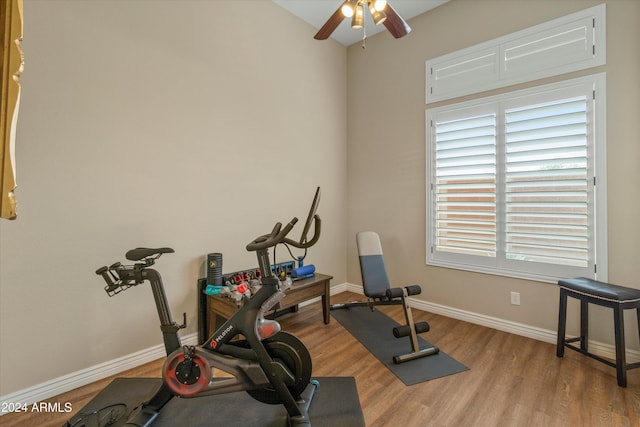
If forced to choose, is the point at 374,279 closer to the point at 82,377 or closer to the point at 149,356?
the point at 149,356

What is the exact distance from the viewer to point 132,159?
238cm

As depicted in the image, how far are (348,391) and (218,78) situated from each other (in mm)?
2905

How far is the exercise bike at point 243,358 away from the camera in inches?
66.0

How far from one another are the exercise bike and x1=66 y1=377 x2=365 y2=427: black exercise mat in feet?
0.30

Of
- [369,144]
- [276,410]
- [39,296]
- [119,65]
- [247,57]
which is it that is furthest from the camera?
[369,144]

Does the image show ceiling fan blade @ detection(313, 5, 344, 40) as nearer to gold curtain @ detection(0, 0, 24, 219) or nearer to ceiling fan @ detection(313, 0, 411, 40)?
ceiling fan @ detection(313, 0, 411, 40)

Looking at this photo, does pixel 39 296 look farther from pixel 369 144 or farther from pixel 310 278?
pixel 369 144

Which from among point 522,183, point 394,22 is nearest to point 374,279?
point 522,183

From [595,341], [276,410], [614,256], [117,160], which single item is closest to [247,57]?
[117,160]

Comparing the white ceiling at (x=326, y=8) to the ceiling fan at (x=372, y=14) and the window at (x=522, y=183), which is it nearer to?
the window at (x=522, y=183)

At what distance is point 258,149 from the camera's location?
3262 mm

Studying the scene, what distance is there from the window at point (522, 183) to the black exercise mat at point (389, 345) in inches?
40.4

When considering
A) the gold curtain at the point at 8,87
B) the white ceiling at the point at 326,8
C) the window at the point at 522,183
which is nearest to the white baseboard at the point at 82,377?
the gold curtain at the point at 8,87

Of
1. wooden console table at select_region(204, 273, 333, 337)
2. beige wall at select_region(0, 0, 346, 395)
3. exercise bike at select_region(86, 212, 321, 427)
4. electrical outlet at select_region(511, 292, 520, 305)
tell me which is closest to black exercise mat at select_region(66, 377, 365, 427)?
exercise bike at select_region(86, 212, 321, 427)
